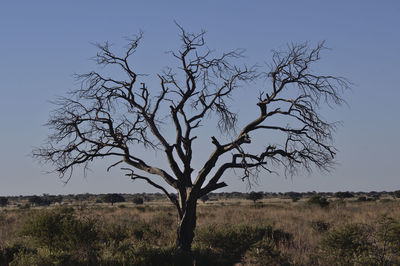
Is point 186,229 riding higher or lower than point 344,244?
higher

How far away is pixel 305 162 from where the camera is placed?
1552 centimetres

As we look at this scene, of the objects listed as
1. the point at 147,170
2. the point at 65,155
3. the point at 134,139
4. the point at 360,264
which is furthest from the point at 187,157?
the point at 360,264

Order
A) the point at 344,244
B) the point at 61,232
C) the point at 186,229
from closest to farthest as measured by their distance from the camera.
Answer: the point at 344,244 → the point at 186,229 → the point at 61,232

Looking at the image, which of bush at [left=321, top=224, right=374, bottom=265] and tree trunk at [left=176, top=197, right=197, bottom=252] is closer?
bush at [left=321, top=224, right=374, bottom=265]

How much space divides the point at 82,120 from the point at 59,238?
154 inches

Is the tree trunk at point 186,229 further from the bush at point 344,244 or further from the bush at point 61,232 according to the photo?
the bush at point 344,244

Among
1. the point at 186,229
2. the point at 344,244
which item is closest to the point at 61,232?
the point at 186,229

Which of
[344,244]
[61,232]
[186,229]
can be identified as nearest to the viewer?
[344,244]

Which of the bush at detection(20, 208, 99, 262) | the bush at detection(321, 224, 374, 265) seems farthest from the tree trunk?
the bush at detection(321, 224, 374, 265)

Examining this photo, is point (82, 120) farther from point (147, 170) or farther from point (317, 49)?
point (317, 49)

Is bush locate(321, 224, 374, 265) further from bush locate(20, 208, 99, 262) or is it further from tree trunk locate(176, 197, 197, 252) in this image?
bush locate(20, 208, 99, 262)

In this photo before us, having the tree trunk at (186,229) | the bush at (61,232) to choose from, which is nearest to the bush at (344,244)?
the tree trunk at (186,229)

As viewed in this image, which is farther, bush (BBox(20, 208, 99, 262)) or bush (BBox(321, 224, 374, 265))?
bush (BBox(20, 208, 99, 262))

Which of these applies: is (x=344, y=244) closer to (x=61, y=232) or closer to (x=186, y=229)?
(x=186, y=229)
